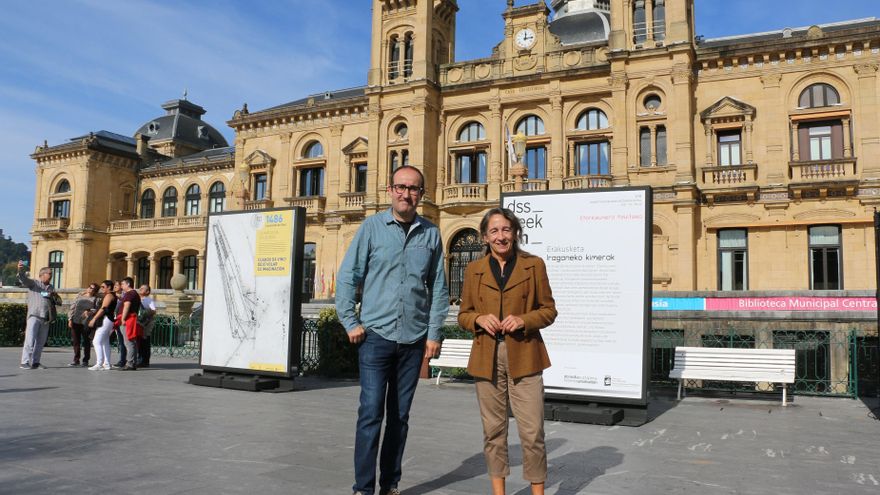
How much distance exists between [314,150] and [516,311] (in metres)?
33.8

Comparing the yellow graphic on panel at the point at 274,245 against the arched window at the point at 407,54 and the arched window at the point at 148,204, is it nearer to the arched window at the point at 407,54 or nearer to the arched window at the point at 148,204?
the arched window at the point at 407,54

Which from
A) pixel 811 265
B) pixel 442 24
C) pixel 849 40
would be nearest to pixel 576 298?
pixel 811 265

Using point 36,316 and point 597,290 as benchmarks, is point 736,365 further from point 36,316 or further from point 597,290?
point 36,316

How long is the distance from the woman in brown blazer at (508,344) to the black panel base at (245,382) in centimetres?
721

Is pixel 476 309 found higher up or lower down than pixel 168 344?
higher up

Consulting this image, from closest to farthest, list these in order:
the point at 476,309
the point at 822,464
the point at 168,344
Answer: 1. the point at 476,309
2. the point at 822,464
3. the point at 168,344

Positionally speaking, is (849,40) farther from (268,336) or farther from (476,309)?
(476,309)

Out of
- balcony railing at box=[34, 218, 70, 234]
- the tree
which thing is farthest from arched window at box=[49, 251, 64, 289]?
the tree

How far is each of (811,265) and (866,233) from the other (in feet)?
7.25

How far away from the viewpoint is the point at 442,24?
114ft

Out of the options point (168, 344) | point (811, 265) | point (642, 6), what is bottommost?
point (168, 344)

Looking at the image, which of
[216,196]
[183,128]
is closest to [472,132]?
[216,196]

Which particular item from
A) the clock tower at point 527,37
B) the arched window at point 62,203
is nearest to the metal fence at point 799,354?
the clock tower at point 527,37

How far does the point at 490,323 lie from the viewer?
4.40 meters
